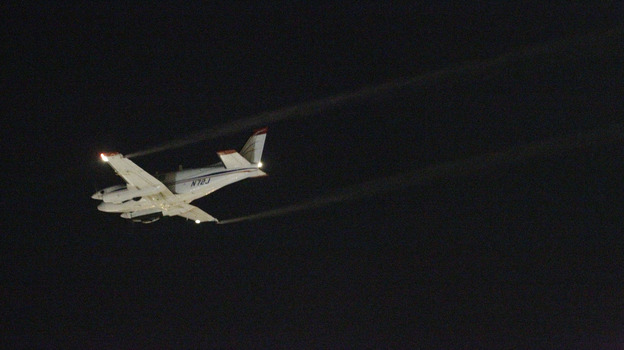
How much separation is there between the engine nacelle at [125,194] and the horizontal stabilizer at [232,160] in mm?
3568

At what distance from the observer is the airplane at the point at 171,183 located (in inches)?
1544

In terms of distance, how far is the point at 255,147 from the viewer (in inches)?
1596

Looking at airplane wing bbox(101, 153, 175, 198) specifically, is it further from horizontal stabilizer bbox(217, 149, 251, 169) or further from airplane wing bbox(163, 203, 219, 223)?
horizontal stabilizer bbox(217, 149, 251, 169)

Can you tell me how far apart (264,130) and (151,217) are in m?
7.11

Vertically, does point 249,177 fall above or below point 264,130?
below

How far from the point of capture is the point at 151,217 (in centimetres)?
4253

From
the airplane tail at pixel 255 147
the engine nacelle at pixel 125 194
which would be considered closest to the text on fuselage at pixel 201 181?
the engine nacelle at pixel 125 194

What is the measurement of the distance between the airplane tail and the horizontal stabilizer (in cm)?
89

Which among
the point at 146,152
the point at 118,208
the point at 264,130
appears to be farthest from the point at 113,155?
the point at 264,130

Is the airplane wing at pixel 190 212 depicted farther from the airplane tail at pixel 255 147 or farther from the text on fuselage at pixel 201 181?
the airplane tail at pixel 255 147

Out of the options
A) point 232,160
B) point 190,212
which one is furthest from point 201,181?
point 190,212

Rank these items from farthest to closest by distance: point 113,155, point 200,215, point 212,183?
point 200,215 < point 212,183 < point 113,155

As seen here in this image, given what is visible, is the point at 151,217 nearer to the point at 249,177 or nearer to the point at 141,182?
the point at 141,182

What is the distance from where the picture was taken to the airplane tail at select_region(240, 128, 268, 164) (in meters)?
40.3
